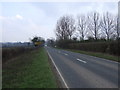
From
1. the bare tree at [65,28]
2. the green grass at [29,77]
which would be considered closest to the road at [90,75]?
the green grass at [29,77]

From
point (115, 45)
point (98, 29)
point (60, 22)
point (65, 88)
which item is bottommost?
point (65, 88)

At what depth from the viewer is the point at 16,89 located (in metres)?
7.34

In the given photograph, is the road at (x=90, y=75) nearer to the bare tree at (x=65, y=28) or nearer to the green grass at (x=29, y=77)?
the green grass at (x=29, y=77)

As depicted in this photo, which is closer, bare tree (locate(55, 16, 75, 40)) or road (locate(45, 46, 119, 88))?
road (locate(45, 46, 119, 88))

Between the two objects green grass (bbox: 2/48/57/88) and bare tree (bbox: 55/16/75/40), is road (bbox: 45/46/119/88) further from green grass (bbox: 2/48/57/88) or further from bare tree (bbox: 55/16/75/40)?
bare tree (bbox: 55/16/75/40)

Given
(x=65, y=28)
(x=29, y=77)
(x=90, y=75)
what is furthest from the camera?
(x=65, y=28)

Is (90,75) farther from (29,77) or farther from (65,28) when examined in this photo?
(65,28)

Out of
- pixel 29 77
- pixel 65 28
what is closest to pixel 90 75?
pixel 29 77

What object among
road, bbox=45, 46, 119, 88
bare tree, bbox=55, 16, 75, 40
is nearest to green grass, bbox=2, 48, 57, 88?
road, bbox=45, 46, 119, 88

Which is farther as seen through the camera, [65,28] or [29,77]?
[65,28]

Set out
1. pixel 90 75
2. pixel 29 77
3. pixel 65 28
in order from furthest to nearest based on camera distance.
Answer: pixel 65 28, pixel 90 75, pixel 29 77

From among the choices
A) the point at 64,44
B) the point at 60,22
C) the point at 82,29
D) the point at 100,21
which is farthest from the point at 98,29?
the point at 60,22

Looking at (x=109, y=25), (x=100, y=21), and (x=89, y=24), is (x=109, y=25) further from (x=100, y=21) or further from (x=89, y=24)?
(x=89, y=24)

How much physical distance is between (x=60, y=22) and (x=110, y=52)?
2261 inches
